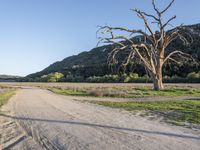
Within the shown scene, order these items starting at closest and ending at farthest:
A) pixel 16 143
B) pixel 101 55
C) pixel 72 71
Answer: pixel 16 143 → pixel 72 71 → pixel 101 55

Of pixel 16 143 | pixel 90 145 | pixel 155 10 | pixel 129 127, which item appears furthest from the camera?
pixel 155 10

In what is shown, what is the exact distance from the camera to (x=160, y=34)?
37125 mm

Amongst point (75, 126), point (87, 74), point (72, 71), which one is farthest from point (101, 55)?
point (75, 126)

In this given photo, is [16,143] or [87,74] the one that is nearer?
[16,143]

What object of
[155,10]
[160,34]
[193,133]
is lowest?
[193,133]

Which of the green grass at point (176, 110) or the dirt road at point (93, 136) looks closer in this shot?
the dirt road at point (93, 136)

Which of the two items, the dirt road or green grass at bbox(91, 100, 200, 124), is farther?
green grass at bbox(91, 100, 200, 124)

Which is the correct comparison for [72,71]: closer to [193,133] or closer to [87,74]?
[87,74]

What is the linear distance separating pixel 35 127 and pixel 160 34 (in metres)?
27.4

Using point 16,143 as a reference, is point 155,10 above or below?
above

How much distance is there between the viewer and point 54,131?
35.2 feet

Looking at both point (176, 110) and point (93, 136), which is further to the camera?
point (176, 110)

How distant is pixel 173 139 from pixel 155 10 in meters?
29.1

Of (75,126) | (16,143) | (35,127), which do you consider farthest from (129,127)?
(16,143)
